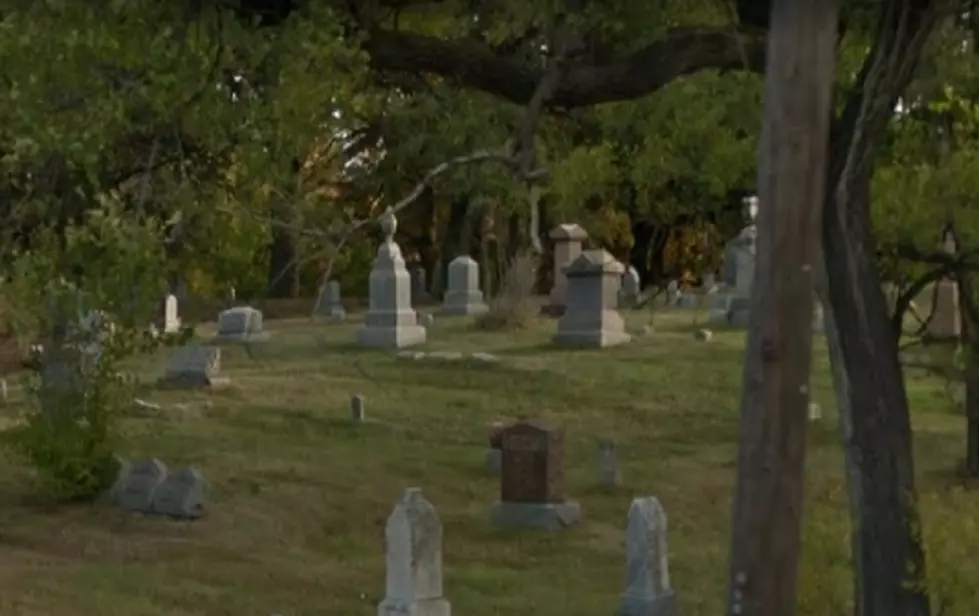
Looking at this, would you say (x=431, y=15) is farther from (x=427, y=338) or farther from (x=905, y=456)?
(x=427, y=338)

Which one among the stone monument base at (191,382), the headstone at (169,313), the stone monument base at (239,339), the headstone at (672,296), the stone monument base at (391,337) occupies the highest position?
the headstone at (672,296)

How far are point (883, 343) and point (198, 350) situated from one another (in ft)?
44.8

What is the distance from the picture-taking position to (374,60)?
7688 millimetres

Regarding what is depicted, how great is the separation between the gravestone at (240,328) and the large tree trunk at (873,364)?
1865 cm

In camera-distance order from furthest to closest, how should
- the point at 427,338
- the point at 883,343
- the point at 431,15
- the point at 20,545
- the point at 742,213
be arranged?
the point at 742,213
the point at 427,338
the point at 20,545
the point at 431,15
the point at 883,343

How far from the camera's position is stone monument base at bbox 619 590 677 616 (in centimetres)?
912

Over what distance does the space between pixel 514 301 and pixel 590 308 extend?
9.35ft

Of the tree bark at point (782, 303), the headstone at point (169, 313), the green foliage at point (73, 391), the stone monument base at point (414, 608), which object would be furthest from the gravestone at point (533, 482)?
the headstone at point (169, 313)

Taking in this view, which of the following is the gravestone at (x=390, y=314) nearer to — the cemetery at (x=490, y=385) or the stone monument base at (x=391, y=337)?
the stone monument base at (x=391, y=337)

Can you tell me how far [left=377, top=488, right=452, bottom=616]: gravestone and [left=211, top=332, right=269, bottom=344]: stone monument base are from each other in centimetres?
1605

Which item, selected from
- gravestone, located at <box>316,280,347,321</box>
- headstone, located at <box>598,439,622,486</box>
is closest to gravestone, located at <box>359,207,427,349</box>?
gravestone, located at <box>316,280,347,321</box>

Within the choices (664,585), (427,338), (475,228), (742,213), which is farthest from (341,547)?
(475,228)

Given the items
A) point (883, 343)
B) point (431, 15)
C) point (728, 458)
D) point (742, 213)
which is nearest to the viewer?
point (883, 343)

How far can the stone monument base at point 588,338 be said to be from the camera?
905 inches
